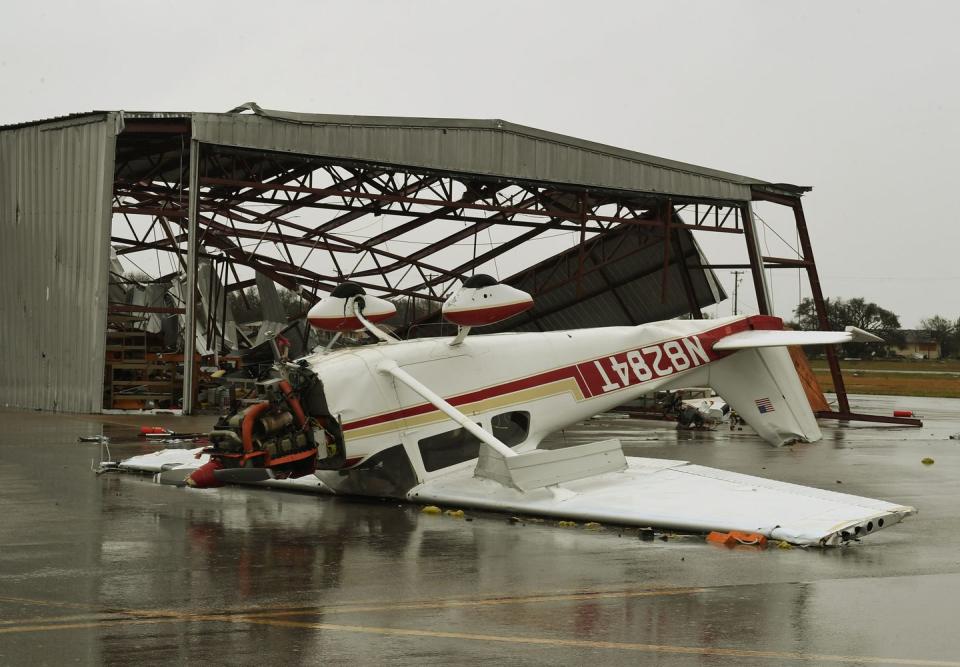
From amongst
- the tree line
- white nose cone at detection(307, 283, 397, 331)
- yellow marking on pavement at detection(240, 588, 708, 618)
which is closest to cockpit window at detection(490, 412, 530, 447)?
white nose cone at detection(307, 283, 397, 331)

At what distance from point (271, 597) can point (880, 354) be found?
5183 inches

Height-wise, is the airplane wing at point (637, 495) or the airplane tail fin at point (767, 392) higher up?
the airplane tail fin at point (767, 392)

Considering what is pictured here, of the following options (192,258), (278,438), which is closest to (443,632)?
(278,438)

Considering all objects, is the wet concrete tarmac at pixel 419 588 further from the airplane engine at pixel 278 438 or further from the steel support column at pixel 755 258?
the steel support column at pixel 755 258

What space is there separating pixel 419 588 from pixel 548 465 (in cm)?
337

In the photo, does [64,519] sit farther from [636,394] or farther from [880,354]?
[880,354]

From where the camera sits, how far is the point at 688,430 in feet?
94.5

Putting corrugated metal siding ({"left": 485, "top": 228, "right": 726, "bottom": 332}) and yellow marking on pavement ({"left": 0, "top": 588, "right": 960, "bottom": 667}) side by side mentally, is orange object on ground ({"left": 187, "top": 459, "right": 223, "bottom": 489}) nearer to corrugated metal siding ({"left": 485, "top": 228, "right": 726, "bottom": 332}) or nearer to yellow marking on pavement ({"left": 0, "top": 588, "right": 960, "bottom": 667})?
yellow marking on pavement ({"left": 0, "top": 588, "right": 960, "bottom": 667})

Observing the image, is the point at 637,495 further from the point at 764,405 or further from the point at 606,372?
the point at 764,405

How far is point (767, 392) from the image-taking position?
58.0 feet

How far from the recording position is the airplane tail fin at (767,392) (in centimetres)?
1753

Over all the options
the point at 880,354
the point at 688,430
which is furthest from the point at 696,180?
the point at 880,354

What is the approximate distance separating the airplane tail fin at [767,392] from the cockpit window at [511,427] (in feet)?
13.6

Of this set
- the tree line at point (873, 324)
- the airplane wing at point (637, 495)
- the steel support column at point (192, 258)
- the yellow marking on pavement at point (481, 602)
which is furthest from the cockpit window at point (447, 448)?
the tree line at point (873, 324)
